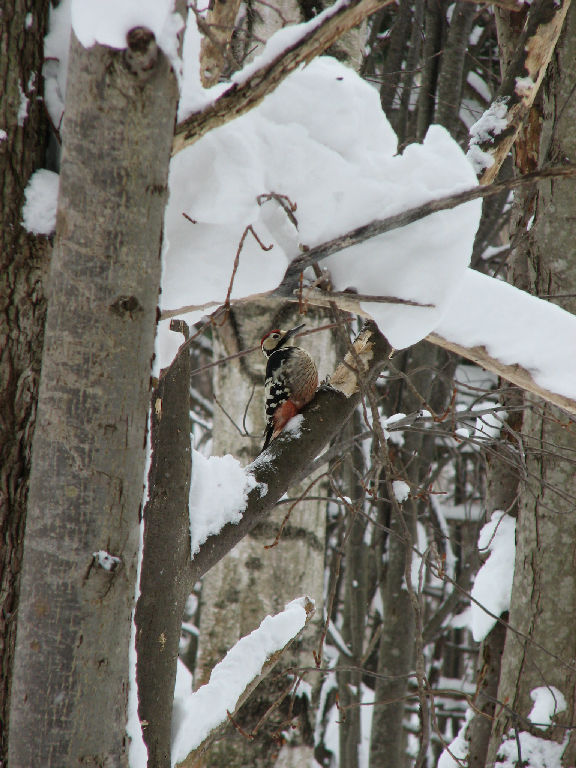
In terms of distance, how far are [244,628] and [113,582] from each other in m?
2.50

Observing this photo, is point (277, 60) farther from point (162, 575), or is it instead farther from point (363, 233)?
point (162, 575)

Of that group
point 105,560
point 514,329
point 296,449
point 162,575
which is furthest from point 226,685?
point 514,329

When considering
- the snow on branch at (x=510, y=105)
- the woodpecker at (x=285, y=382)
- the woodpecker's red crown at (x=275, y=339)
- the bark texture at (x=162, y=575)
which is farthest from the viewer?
the woodpecker's red crown at (x=275, y=339)

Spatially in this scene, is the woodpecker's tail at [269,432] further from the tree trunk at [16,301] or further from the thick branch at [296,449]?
the tree trunk at [16,301]

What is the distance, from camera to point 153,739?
1566 mm

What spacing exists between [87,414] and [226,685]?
1304mm

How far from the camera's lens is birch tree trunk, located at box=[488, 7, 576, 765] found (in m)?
2.82

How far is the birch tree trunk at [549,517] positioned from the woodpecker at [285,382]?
1003 mm

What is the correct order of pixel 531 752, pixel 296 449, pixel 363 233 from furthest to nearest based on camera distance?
1. pixel 531 752
2. pixel 296 449
3. pixel 363 233

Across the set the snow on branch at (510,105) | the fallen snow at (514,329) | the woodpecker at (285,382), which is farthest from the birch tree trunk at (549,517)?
the woodpecker at (285,382)

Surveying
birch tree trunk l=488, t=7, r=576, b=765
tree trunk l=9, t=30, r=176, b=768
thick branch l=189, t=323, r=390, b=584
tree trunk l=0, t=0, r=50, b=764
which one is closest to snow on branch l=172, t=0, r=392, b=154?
tree trunk l=9, t=30, r=176, b=768

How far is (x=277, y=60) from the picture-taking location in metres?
1.08

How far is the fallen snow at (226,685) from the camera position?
1.78 meters

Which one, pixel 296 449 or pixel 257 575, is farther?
pixel 257 575
